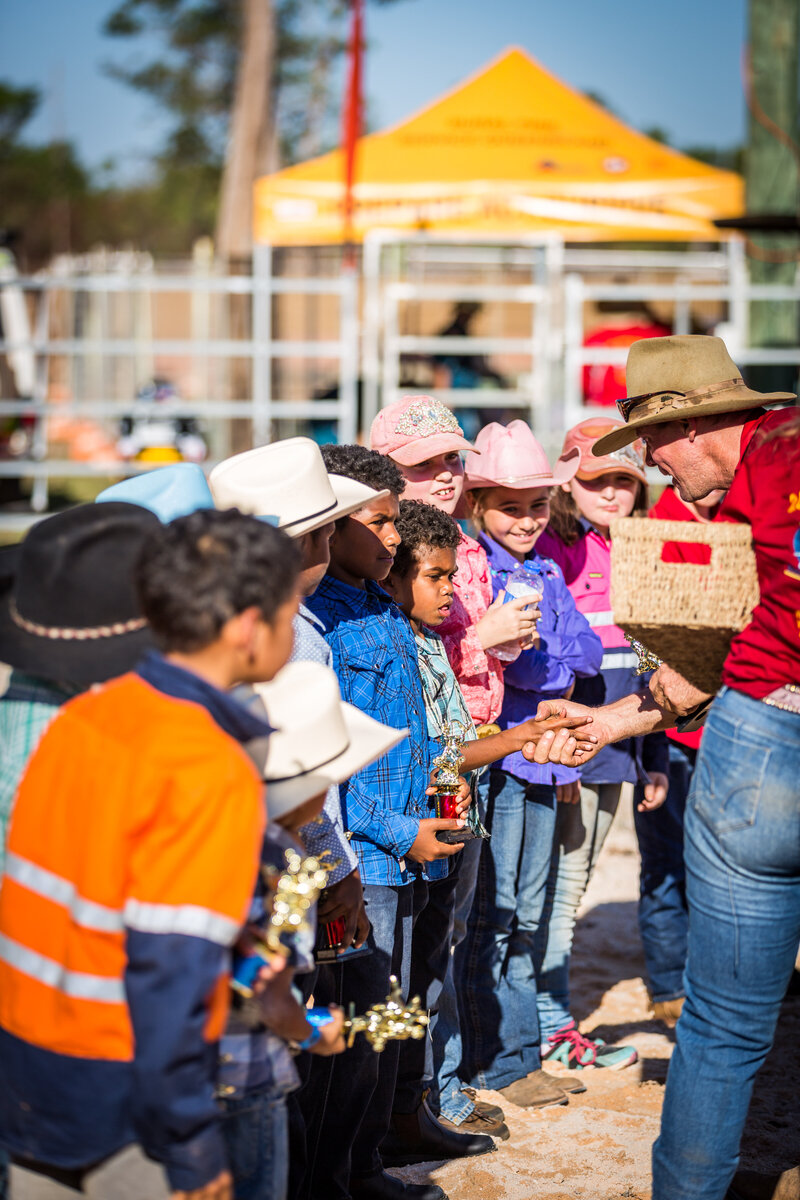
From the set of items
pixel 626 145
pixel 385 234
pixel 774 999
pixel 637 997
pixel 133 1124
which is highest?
pixel 626 145

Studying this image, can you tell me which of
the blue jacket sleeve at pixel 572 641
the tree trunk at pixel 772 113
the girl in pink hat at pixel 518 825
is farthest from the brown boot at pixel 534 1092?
the tree trunk at pixel 772 113

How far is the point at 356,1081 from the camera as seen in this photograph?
116 inches

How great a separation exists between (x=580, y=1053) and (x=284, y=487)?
7.95ft

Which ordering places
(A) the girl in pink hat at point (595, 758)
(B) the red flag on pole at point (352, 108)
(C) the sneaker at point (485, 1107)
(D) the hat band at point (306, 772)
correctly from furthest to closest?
(B) the red flag on pole at point (352, 108) → (A) the girl in pink hat at point (595, 758) → (C) the sneaker at point (485, 1107) → (D) the hat band at point (306, 772)

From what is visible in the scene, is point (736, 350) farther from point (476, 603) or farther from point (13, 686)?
point (13, 686)

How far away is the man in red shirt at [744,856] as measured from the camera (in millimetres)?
2471

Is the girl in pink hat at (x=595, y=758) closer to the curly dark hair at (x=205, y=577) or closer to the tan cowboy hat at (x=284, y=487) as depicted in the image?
the tan cowboy hat at (x=284, y=487)

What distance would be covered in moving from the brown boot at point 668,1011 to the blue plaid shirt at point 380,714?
176 cm

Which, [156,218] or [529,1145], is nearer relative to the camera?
[529,1145]

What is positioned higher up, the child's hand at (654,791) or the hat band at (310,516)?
the hat band at (310,516)

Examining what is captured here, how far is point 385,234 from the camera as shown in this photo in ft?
35.9

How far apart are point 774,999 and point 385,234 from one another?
30.9 feet

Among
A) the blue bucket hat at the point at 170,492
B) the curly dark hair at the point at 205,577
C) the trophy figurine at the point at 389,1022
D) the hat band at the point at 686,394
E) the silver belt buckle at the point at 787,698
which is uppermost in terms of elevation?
the hat band at the point at 686,394

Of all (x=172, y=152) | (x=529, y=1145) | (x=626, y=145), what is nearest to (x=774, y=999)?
(x=529, y=1145)
